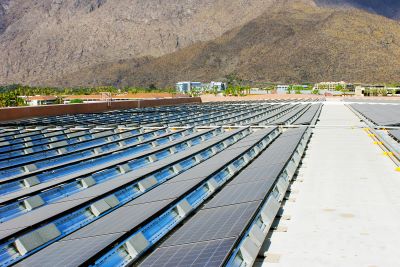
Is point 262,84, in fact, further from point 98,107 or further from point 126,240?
point 126,240

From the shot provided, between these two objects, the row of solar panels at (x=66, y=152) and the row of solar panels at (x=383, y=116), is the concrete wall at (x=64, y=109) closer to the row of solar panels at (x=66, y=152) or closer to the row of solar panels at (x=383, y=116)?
the row of solar panels at (x=66, y=152)

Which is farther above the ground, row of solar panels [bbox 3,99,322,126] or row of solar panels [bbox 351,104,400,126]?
row of solar panels [bbox 3,99,322,126]

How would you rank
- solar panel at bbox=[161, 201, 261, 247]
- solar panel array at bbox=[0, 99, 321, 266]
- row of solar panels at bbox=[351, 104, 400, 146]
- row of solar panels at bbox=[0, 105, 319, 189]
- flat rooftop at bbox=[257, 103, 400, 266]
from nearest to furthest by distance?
solar panel array at bbox=[0, 99, 321, 266] < solar panel at bbox=[161, 201, 261, 247] < flat rooftop at bbox=[257, 103, 400, 266] < row of solar panels at bbox=[0, 105, 319, 189] < row of solar panels at bbox=[351, 104, 400, 146]

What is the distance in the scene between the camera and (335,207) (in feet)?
36.6

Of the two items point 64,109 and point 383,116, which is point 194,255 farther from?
point 64,109

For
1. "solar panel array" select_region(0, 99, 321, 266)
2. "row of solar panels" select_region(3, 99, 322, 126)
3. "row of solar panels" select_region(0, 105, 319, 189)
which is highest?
"solar panel array" select_region(0, 99, 321, 266)

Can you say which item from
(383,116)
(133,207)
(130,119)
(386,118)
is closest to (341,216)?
(133,207)

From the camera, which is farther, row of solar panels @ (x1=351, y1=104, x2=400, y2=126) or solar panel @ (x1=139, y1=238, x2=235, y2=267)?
row of solar panels @ (x1=351, y1=104, x2=400, y2=126)

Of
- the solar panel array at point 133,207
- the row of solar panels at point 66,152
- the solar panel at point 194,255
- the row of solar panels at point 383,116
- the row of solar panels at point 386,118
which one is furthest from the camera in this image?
the row of solar panels at point 383,116

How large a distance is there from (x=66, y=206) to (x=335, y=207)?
563 centimetres

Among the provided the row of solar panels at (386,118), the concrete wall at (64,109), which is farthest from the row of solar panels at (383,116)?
the concrete wall at (64,109)

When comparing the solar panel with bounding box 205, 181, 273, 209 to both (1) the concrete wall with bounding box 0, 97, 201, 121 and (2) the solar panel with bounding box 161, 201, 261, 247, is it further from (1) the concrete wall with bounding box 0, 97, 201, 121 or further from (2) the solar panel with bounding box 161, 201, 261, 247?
(1) the concrete wall with bounding box 0, 97, 201, 121

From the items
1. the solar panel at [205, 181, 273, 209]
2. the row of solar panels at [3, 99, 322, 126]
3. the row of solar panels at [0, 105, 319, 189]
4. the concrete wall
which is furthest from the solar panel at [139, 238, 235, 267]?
the concrete wall

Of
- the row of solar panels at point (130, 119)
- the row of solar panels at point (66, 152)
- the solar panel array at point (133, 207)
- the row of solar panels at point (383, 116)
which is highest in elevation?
the solar panel array at point (133, 207)
